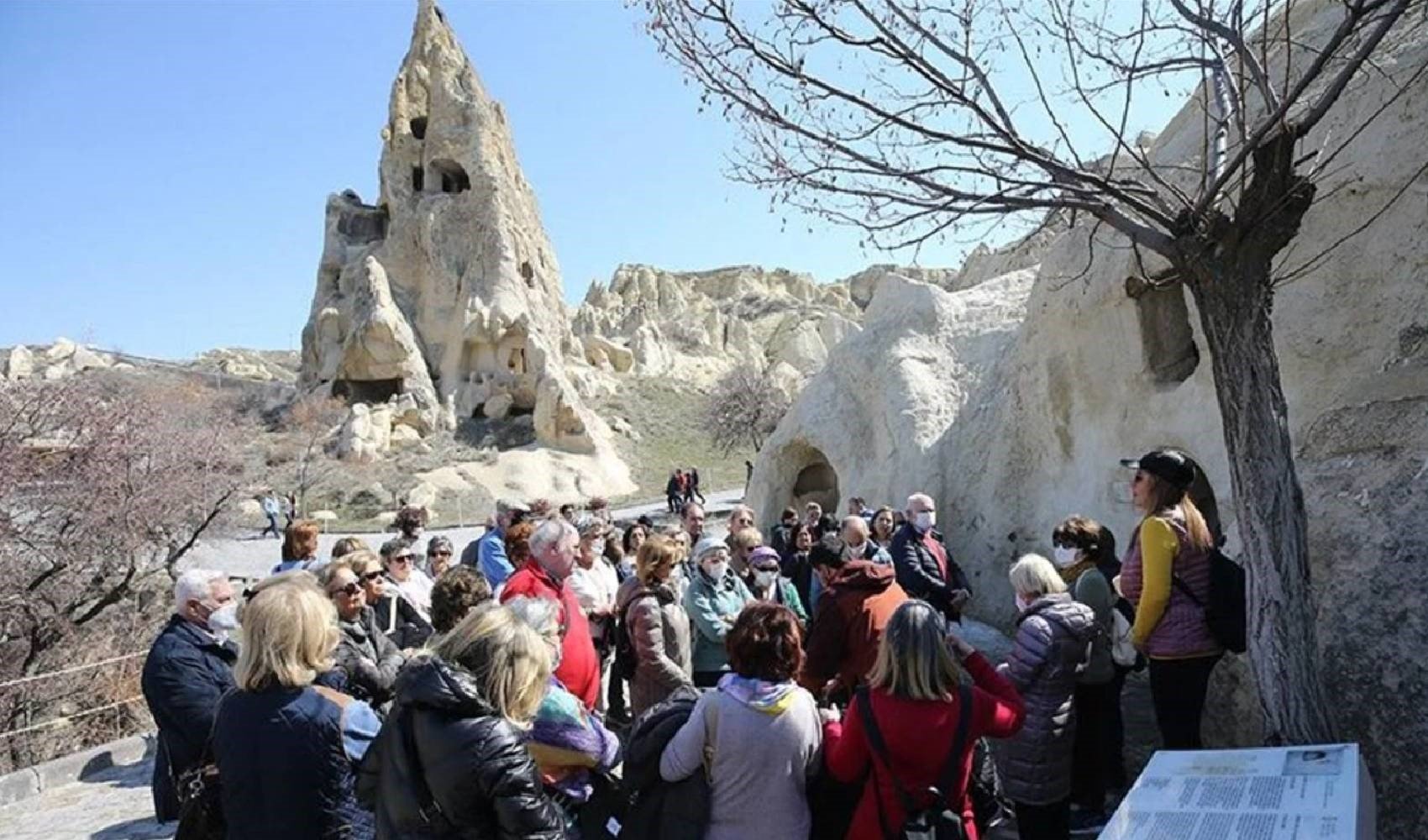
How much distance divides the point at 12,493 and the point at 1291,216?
40.1ft

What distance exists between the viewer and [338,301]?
37.3 metres

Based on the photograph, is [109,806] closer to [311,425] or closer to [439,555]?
[439,555]

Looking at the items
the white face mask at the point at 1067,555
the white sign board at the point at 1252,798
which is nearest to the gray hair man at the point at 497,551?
the white face mask at the point at 1067,555

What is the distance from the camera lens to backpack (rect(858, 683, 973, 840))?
2.93 metres

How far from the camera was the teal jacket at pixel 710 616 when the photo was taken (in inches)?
205

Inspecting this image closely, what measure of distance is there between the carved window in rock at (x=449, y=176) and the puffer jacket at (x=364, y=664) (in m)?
36.9

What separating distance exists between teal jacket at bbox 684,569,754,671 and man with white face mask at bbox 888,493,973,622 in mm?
1680

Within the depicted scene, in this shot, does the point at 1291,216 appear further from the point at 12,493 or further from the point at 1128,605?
the point at 12,493

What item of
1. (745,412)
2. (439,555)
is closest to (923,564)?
(439,555)

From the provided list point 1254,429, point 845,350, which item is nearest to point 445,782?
point 1254,429

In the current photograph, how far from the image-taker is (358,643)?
4180 mm

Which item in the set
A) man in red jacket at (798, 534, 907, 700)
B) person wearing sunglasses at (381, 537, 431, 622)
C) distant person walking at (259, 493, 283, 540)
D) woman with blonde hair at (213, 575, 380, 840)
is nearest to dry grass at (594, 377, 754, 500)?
distant person walking at (259, 493, 283, 540)

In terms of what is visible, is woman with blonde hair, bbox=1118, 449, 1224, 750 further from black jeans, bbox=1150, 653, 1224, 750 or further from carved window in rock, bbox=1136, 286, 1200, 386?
carved window in rock, bbox=1136, 286, 1200, 386

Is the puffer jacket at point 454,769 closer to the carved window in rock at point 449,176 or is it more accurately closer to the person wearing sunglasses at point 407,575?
the person wearing sunglasses at point 407,575
